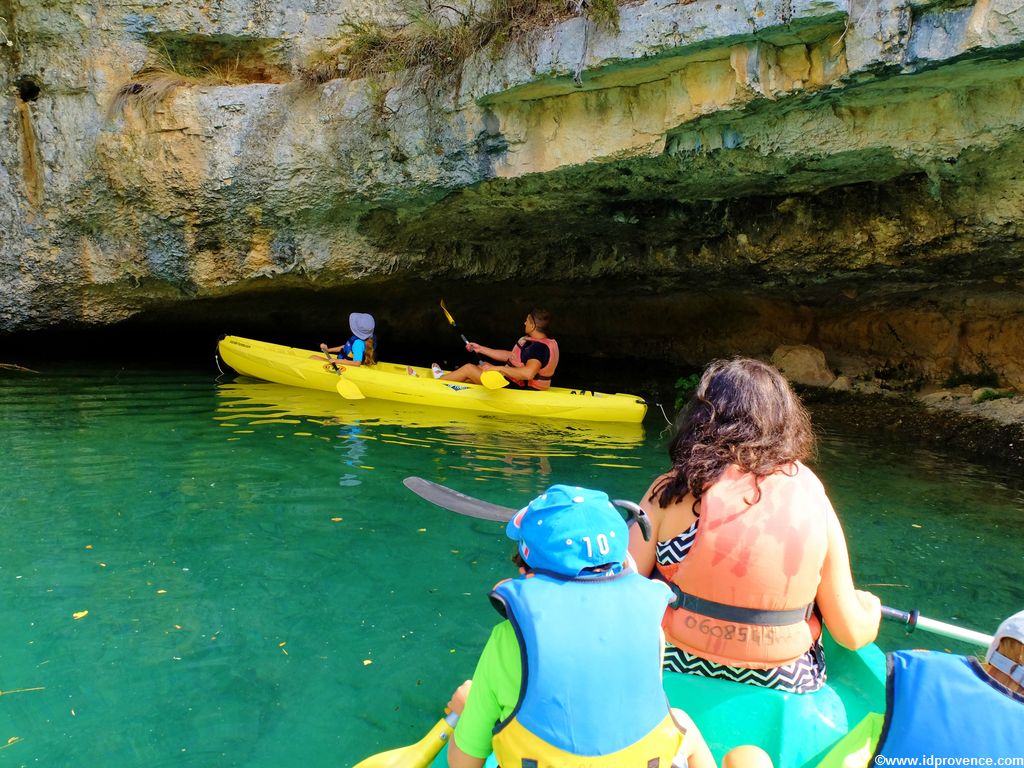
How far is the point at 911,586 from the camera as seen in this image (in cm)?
377

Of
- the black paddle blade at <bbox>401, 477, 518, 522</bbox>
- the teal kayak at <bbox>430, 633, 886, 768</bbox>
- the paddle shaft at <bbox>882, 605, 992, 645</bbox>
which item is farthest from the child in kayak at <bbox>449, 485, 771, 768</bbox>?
the black paddle blade at <bbox>401, 477, 518, 522</bbox>

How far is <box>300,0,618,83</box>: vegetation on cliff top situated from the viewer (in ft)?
18.5

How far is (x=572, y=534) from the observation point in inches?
62.4

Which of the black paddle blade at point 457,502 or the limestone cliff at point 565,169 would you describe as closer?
the black paddle blade at point 457,502

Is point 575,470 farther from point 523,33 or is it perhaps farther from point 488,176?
point 523,33

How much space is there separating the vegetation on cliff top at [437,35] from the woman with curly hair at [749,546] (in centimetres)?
406

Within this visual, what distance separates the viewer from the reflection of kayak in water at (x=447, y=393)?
25.9 ft

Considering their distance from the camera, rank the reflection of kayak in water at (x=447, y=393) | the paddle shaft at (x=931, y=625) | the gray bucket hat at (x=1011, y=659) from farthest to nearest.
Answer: the reflection of kayak in water at (x=447, y=393), the paddle shaft at (x=931, y=625), the gray bucket hat at (x=1011, y=659)

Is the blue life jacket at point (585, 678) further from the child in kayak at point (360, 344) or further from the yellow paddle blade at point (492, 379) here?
the child in kayak at point (360, 344)

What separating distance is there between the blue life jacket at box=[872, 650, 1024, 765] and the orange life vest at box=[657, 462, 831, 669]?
382 mm

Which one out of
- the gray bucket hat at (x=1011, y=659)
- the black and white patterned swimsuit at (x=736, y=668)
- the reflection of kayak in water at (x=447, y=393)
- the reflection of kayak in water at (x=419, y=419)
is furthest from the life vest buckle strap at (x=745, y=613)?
the reflection of kayak in water at (x=447, y=393)

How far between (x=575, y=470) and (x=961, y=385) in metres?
5.23

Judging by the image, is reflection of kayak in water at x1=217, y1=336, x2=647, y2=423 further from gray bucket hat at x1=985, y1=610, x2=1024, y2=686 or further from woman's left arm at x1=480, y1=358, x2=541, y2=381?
gray bucket hat at x1=985, y1=610, x2=1024, y2=686

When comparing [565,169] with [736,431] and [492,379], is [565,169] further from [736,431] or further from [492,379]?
[736,431]
